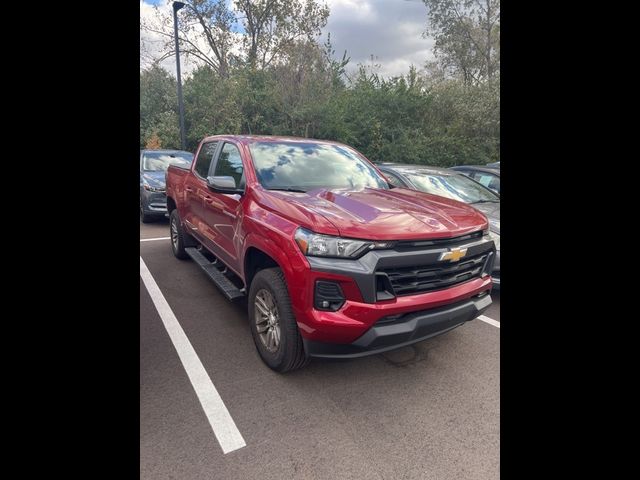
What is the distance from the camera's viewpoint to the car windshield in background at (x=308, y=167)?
3.26 metres

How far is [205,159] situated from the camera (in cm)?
455

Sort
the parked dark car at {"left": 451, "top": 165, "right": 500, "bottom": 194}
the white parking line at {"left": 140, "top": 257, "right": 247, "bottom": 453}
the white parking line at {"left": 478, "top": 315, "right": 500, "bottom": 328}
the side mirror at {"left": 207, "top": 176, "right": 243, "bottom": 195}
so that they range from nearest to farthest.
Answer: the white parking line at {"left": 140, "top": 257, "right": 247, "bottom": 453}, the side mirror at {"left": 207, "top": 176, "right": 243, "bottom": 195}, the white parking line at {"left": 478, "top": 315, "right": 500, "bottom": 328}, the parked dark car at {"left": 451, "top": 165, "right": 500, "bottom": 194}

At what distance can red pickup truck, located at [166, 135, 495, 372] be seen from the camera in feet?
7.25

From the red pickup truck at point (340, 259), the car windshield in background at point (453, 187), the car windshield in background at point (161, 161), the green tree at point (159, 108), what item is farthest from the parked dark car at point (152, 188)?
the green tree at point (159, 108)

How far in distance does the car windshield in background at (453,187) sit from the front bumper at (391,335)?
3240 millimetres

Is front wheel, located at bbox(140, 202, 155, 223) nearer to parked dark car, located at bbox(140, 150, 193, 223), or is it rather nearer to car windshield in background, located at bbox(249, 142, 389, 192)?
parked dark car, located at bbox(140, 150, 193, 223)

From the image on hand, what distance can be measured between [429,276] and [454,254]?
250 millimetres

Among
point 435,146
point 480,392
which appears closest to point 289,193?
point 480,392

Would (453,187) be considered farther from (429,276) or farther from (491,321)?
(429,276)

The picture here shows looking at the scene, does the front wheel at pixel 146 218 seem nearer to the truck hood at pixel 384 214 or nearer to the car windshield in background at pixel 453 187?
the car windshield in background at pixel 453 187

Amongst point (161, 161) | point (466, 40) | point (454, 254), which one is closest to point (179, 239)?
point (454, 254)

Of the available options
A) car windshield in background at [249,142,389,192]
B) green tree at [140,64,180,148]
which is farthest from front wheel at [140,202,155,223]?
green tree at [140,64,180,148]
